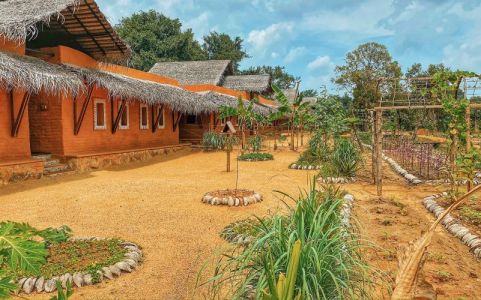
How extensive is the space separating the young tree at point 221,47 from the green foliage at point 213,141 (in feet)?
110

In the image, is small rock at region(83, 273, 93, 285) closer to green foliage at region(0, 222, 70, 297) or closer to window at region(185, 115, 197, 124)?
green foliage at region(0, 222, 70, 297)

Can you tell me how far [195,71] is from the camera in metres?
30.2

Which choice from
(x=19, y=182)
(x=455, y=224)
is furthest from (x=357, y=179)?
(x=19, y=182)

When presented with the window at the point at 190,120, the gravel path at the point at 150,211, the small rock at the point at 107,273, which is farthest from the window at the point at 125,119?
the small rock at the point at 107,273

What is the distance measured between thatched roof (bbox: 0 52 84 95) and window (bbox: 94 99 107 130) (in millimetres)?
2550

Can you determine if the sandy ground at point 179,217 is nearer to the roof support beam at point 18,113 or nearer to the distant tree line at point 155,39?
the roof support beam at point 18,113

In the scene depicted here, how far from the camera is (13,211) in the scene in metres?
7.41

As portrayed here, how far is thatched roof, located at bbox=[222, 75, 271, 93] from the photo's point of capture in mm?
31344

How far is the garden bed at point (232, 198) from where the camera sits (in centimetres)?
768

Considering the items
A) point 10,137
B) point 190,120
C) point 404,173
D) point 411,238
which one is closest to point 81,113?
point 10,137

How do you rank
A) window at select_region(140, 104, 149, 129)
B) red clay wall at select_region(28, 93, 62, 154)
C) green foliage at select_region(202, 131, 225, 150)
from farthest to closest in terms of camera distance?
green foliage at select_region(202, 131, 225, 150) → window at select_region(140, 104, 149, 129) → red clay wall at select_region(28, 93, 62, 154)

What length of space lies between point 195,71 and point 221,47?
23935 mm

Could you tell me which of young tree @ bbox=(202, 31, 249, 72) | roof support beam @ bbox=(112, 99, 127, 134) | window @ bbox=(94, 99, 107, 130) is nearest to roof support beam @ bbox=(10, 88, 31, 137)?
window @ bbox=(94, 99, 107, 130)

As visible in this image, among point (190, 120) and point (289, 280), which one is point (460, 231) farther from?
point (190, 120)
